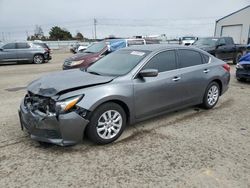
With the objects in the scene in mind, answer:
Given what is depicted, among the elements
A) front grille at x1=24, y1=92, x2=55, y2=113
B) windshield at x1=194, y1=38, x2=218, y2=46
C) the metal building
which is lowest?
front grille at x1=24, y1=92, x2=55, y2=113

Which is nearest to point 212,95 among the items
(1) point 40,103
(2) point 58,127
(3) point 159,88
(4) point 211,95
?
(4) point 211,95

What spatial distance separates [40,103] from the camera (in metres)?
3.80

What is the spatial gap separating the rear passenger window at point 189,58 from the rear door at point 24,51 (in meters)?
14.4

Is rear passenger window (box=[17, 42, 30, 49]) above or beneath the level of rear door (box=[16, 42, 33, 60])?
above

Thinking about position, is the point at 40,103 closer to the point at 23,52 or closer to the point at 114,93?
the point at 114,93

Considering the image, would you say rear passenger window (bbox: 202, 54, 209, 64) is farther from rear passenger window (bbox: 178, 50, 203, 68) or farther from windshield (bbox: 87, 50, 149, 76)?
windshield (bbox: 87, 50, 149, 76)

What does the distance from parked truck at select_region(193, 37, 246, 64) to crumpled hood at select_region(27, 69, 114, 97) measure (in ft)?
36.3

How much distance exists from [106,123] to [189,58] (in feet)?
8.22

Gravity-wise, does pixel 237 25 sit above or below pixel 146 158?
above

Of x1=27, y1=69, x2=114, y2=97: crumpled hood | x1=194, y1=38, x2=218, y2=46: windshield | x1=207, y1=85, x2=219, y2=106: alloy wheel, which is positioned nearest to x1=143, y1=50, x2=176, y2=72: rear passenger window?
x1=27, y1=69, x2=114, y2=97: crumpled hood

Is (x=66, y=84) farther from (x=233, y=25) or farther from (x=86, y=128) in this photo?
(x=233, y=25)

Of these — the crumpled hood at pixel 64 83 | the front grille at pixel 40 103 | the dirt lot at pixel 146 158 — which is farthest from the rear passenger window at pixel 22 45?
the front grille at pixel 40 103

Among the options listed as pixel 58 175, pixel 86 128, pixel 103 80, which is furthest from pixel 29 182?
pixel 103 80

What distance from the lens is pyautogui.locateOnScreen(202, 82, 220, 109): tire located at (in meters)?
5.73
